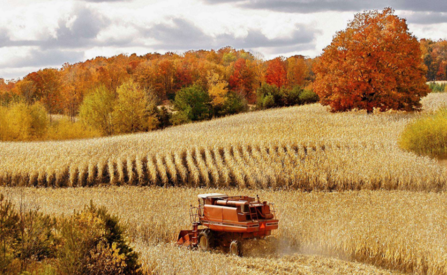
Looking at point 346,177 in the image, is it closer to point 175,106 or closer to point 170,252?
point 170,252

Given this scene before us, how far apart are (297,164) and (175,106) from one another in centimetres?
3356

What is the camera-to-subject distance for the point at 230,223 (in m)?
10.3

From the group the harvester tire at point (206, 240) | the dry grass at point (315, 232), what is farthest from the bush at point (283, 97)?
the harvester tire at point (206, 240)

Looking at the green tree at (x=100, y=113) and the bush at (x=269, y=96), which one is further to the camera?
the bush at (x=269, y=96)

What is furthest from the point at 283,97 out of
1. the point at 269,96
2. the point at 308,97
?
the point at 308,97

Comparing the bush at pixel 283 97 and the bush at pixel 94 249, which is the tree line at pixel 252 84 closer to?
the bush at pixel 283 97

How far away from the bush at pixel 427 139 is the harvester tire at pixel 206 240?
16.6m

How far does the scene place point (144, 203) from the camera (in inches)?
663

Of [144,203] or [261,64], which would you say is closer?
[144,203]

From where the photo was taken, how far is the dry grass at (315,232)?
9.35 m

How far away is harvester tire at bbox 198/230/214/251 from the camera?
1093 cm

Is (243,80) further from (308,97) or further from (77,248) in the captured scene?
(77,248)

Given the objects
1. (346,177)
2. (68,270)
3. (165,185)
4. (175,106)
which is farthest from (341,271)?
(175,106)

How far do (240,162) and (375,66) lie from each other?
18.4 meters
